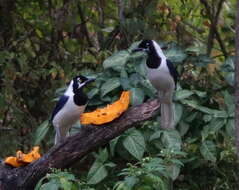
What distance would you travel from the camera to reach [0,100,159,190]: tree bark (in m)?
4.79

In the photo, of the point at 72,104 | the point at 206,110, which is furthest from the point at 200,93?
the point at 72,104

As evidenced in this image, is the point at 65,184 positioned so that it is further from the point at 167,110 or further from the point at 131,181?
the point at 167,110

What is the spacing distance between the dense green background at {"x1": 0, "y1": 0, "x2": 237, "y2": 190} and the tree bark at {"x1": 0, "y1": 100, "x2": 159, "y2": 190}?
273 millimetres

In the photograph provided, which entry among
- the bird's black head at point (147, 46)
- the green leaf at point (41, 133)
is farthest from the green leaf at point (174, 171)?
the green leaf at point (41, 133)

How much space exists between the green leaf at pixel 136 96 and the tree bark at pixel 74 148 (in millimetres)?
590

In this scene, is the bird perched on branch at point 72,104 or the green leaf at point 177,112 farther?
the green leaf at point 177,112

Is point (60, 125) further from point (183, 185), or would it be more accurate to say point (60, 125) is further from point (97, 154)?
point (183, 185)

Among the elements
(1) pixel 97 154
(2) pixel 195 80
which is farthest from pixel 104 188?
(2) pixel 195 80

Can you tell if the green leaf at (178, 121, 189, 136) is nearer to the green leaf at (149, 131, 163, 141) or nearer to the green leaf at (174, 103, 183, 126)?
the green leaf at (174, 103, 183, 126)

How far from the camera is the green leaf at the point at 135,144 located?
17.1 ft

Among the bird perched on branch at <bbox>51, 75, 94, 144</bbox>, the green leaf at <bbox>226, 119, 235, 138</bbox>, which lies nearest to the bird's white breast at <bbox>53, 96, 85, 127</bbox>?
the bird perched on branch at <bbox>51, 75, 94, 144</bbox>

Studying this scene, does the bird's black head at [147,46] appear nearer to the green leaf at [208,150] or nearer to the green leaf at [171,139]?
the green leaf at [171,139]

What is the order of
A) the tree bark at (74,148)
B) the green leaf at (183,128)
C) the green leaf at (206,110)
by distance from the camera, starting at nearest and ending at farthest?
the tree bark at (74,148)
the green leaf at (206,110)
the green leaf at (183,128)

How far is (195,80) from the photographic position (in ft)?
20.6
